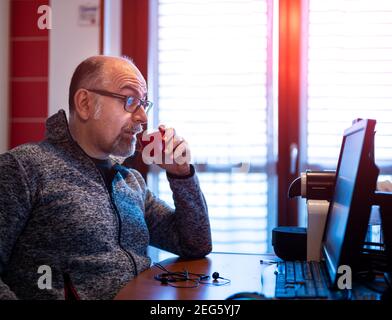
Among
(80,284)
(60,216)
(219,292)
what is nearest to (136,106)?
(60,216)

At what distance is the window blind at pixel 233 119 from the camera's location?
223cm

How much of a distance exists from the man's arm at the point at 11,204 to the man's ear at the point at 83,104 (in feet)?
1.07

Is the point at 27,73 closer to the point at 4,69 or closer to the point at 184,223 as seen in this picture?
the point at 4,69

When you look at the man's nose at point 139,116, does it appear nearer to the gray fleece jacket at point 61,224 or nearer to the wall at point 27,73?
the gray fleece jacket at point 61,224

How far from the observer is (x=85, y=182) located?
1.27 m

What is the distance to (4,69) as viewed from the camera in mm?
2240

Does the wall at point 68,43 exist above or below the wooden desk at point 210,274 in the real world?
above

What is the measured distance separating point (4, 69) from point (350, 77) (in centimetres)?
182

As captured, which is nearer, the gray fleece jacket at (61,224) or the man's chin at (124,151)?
the gray fleece jacket at (61,224)

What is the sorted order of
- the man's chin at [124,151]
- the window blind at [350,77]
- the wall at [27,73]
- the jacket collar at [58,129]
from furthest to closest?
1. the wall at [27,73]
2. the window blind at [350,77]
3. the man's chin at [124,151]
4. the jacket collar at [58,129]
